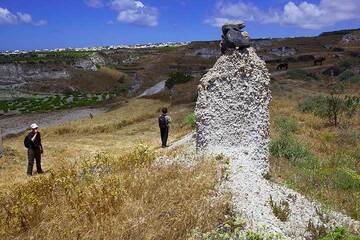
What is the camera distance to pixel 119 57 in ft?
453

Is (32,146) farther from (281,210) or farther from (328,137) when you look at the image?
(328,137)

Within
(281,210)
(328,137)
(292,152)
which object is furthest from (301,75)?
(281,210)

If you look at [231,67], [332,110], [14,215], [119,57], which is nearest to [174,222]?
[14,215]

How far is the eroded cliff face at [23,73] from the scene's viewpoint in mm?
93500

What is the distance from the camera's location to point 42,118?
4819cm

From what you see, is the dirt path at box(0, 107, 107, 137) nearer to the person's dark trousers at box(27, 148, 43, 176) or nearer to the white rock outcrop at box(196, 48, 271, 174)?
the person's dark trousers at box(27, 148, 43, 176)

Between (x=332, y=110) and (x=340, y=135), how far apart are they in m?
4.89

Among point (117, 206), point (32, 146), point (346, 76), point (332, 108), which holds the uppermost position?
point (117, 206)

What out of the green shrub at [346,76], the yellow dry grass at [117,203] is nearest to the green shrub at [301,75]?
the green shrub at [346,76]

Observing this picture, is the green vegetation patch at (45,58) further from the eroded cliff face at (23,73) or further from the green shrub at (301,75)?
the green shrub at (301,75)

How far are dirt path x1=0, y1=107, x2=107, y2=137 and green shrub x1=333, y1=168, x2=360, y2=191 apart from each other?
33944mm

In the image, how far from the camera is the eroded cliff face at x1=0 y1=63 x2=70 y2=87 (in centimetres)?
9350

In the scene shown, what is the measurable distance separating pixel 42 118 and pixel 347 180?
41.2m

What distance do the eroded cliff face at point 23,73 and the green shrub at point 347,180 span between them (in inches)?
3519
